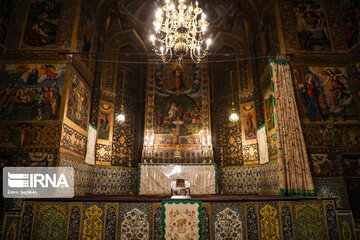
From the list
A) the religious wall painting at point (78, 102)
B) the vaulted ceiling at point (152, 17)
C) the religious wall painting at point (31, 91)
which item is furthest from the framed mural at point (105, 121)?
the vaulted ceiling at point (152, 17)

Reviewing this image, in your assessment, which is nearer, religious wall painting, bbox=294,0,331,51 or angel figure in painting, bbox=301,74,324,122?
angel figure in painting, bbox=301,74,324,122

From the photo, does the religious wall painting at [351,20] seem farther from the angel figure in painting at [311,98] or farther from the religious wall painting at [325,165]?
the religious wall painting at [325,165]

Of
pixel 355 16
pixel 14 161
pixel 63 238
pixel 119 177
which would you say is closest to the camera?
pixel 63 238

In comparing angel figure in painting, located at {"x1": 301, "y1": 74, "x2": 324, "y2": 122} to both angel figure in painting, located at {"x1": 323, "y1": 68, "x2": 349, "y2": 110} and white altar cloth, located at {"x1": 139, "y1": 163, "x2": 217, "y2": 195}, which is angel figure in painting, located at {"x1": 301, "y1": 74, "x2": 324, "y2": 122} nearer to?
angel figure in painting, located at {"x1": 323, "y1": 68, "x2": 349, "y2": 110}

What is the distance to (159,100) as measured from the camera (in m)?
12.4

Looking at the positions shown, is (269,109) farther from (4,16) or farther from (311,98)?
(4,16)

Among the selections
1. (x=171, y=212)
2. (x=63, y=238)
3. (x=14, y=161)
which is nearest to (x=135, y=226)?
(x=171, y=212)

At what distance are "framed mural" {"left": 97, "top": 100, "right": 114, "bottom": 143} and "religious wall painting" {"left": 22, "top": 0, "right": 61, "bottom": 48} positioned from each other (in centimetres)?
344

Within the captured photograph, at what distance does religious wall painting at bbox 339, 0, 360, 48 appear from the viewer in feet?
25.8

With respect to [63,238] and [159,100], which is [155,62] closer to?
[159,100]

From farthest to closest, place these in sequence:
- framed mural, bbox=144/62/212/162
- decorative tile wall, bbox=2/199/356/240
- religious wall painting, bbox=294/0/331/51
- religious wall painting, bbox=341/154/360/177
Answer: framed mural, bbox=144/62/212/162 → religious wall painting, bbox=294/0/331/51 → religious wall painting, bbox=341/154/360/177 → decorative tile wall, bbox=2/199/356/240

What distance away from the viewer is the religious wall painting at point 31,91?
718 centimetres

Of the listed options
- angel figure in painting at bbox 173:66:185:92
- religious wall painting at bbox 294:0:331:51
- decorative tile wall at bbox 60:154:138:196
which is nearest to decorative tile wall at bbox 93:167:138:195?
decorative tile wall at bbox 60:154:138:196

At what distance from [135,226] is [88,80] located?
6.77 meters
